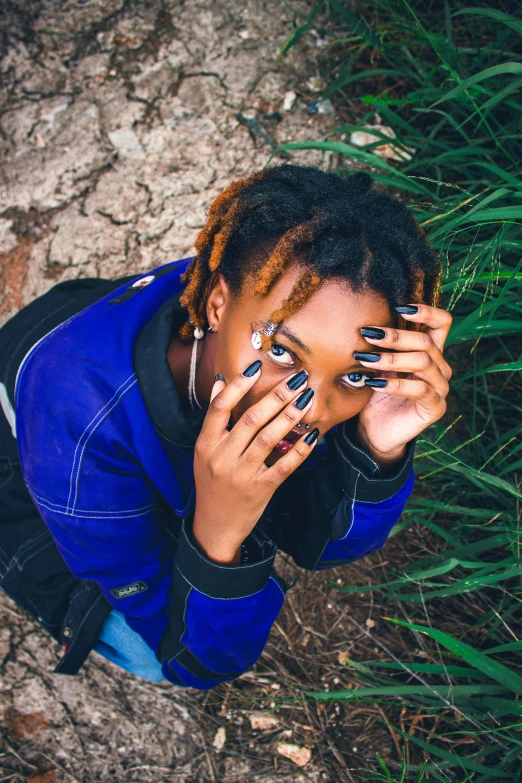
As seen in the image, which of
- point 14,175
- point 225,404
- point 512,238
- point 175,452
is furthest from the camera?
point 14,175

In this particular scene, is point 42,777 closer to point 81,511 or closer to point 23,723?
point 23,723

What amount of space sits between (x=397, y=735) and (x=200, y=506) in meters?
1.34

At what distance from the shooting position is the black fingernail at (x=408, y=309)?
1491 mm

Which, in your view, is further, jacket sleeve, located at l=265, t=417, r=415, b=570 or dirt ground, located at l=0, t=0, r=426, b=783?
dirt ground, located at l=0, t=0, r=426, b=783

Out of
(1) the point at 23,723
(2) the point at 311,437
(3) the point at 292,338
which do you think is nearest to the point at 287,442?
(2) the point at 311,437

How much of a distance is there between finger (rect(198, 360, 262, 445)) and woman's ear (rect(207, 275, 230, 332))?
0.23 meters

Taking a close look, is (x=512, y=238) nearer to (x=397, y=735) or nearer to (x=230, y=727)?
(x=397, y=735)

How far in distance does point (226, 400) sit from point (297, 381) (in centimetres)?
17

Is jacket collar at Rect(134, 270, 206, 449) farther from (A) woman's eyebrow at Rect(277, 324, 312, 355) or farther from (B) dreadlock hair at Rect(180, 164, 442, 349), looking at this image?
(A) woman's eyebrow at Rect(277, 324, 312, 355)

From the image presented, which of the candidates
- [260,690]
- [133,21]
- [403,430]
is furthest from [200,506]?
[133,21]

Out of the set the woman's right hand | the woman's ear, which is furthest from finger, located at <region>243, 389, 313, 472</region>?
the woman's ear

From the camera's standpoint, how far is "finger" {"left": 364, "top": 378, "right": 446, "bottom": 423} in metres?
1.60

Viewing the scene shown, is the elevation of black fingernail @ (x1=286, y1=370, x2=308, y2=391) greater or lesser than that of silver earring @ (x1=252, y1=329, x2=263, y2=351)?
lesser

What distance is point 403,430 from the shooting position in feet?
6.00
